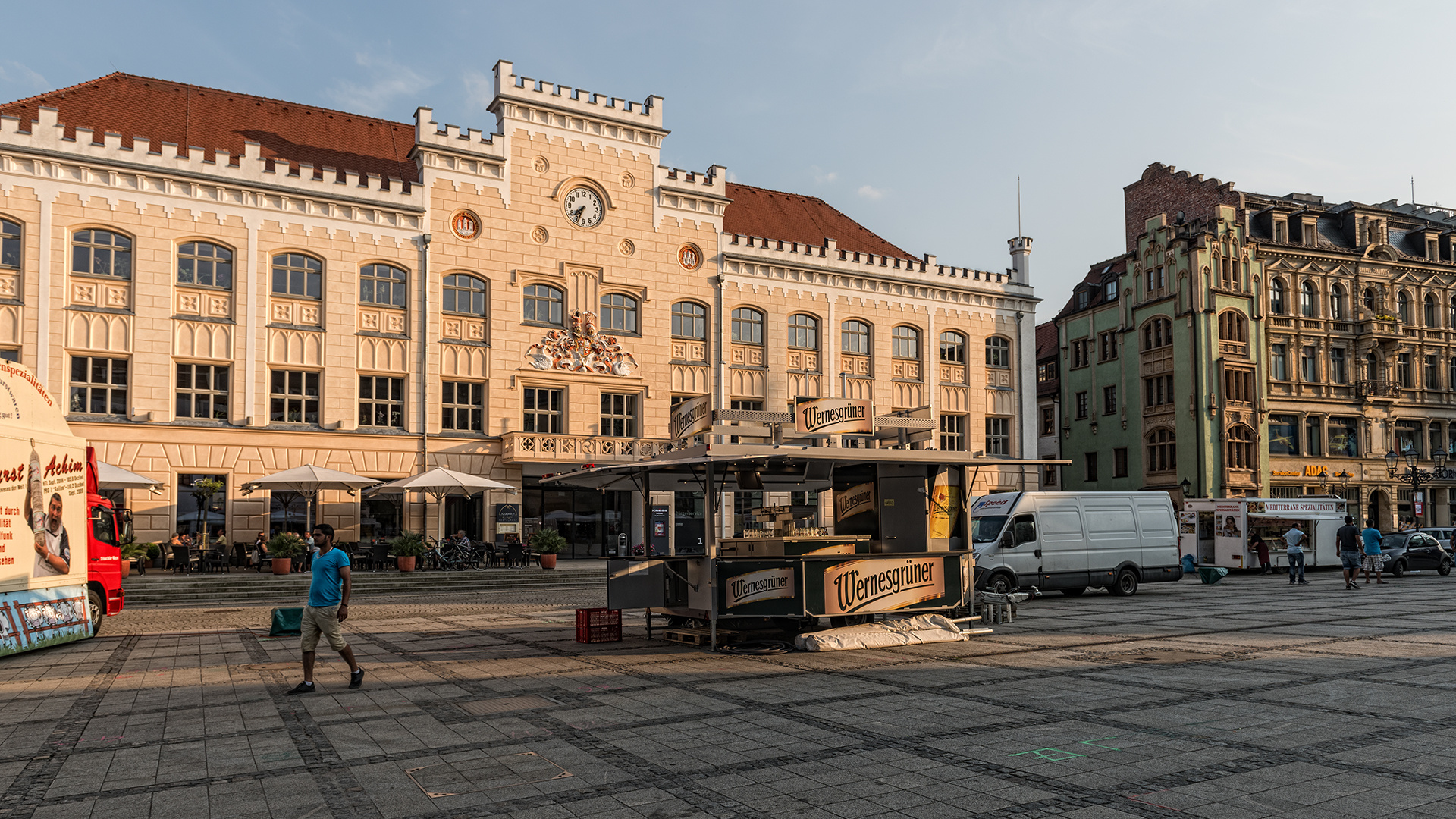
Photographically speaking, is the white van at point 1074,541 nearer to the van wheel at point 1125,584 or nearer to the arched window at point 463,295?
the van wheel at point 1125,584

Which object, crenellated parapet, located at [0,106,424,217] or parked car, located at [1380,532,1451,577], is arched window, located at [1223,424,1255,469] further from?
crenellated parapet, located at [0,106,424,217]

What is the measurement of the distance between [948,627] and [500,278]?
24.3 metres

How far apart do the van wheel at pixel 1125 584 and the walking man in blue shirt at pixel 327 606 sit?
58.7 feet

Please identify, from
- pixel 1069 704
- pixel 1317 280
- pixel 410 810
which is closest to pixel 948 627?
pixel 1069 704

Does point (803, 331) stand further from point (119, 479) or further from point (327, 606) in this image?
point (327, 606)

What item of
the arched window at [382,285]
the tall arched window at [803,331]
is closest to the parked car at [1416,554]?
the tall arched window at [803,331]

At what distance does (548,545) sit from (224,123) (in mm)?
17777

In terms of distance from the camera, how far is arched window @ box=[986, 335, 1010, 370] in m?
46.2

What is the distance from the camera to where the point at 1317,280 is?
4962cm

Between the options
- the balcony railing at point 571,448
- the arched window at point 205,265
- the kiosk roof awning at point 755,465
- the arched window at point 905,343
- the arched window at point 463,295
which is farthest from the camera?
the arched window at point 905,343

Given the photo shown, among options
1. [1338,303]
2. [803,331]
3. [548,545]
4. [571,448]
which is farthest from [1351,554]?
[1338,303]

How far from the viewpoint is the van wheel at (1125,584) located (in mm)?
24016

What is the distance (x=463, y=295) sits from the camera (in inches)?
1388

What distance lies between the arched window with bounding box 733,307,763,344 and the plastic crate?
25.7 m
